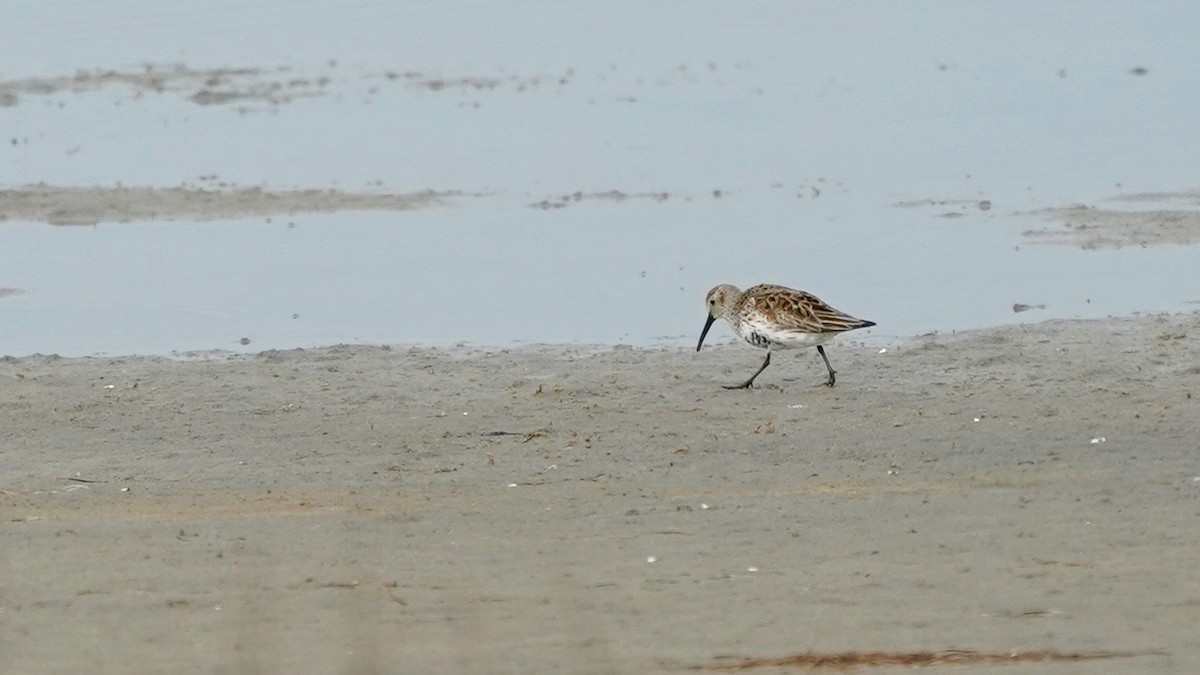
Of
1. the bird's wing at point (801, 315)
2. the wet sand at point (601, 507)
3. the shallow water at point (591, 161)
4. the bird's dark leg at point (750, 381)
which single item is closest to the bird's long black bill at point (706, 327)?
the wet sand at point (601, 507)

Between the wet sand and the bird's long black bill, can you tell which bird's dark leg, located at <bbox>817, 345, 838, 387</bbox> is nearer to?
the wet sand

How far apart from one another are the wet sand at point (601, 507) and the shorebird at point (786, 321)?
0.92ft

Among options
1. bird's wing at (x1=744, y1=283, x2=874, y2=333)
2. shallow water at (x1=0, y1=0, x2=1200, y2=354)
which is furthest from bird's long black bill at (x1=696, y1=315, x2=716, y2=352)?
bird's wing at (x1=744, y1=283, x2=874, y2=333)

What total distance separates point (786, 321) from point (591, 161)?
9.22 meters

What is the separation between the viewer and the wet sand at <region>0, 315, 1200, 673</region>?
7.27 metres

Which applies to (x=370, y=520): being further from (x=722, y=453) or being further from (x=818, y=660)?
(x=818, y=660)

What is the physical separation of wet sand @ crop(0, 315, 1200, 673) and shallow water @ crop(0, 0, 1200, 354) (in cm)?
151

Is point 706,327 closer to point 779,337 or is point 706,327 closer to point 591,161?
point 779,337

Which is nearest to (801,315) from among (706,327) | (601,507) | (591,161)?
(706,327)

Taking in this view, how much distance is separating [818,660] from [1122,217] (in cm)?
1119

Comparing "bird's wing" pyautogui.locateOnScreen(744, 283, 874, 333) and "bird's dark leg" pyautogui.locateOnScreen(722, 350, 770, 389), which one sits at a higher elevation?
"bird's wing" pyautogui.locateOnScreen(744, 283, 874, 333)

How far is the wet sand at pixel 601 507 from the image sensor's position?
23.8 feet

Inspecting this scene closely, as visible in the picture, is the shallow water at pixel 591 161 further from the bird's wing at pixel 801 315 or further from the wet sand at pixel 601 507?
the bird's wing at pixel 801 315

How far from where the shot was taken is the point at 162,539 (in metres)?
8.75
